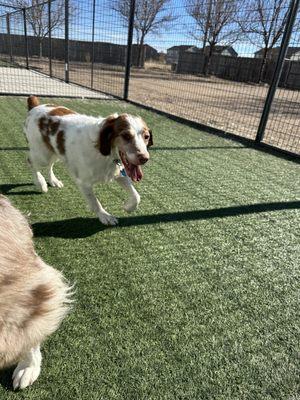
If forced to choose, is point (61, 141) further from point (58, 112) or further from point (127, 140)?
point (127, 140)

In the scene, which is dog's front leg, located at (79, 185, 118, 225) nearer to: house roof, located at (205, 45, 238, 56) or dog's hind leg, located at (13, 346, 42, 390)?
dog's hind leg, located at (13, 346, 42, 390)

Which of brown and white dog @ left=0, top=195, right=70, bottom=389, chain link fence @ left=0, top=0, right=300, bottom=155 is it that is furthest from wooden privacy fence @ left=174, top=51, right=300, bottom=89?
brown and white dog @ left=0, top=195, right=70, bottom=389

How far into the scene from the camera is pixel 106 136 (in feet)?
8.88

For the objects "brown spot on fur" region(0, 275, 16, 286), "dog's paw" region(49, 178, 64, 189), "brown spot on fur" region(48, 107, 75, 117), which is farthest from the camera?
"dog's paw" region(49, 178, 64, 189)

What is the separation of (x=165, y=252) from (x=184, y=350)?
0.90m

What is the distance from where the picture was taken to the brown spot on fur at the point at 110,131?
2680mm

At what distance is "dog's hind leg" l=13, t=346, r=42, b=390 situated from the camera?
4.90 ft

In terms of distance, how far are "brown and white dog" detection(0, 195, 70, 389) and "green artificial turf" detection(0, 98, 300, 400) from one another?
1.30ft

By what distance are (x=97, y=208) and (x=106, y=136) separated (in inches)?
24.2

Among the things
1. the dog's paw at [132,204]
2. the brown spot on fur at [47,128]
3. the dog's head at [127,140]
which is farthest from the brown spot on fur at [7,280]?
the brown spot on fur at [47,128]

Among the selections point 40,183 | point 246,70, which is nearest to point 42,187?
point 40,183

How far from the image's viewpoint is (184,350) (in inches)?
67.9

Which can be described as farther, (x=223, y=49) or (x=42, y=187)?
(x=223, y=49)

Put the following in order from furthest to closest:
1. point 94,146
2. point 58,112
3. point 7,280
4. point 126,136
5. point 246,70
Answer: point 246,70 → point 58,112 → point 94,146 → point 126,136 → point 7,280
